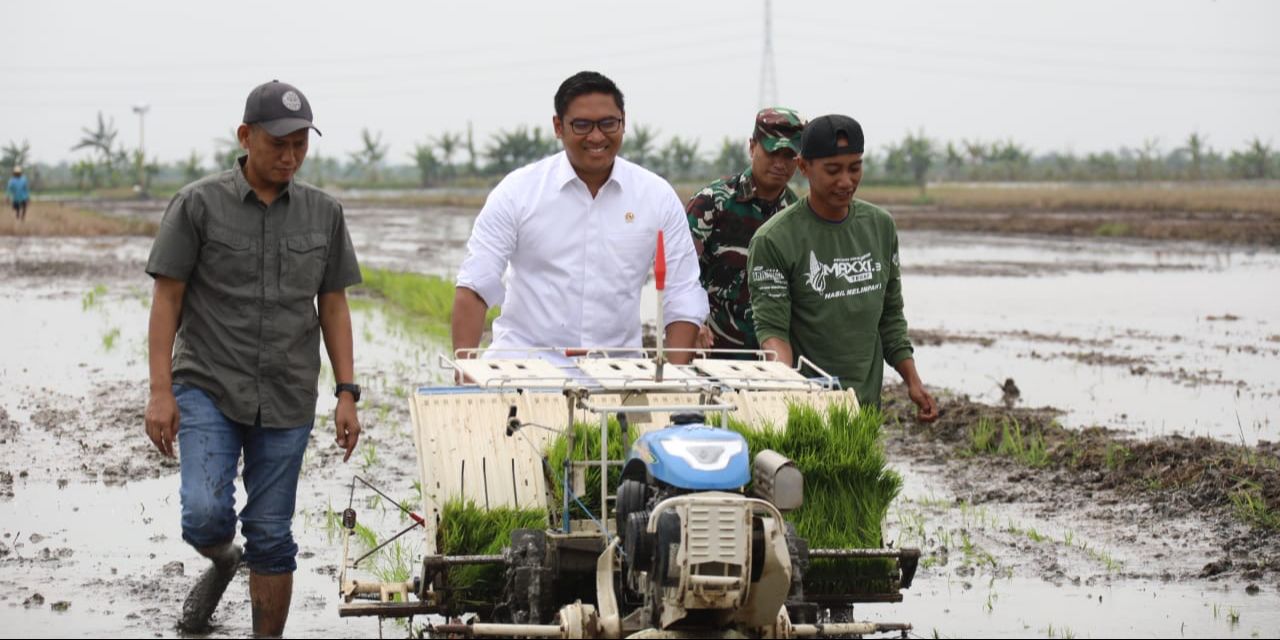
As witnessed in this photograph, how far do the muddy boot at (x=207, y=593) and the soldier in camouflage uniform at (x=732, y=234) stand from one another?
2.23 m

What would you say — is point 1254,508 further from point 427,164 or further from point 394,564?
point 427,164

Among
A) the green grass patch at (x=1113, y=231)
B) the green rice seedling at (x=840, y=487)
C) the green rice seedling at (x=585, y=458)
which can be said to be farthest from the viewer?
the green grass patch at (x=1113, y=231)

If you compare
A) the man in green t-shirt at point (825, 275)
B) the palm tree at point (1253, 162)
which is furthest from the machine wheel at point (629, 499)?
the palm tree at point (1253, 162)

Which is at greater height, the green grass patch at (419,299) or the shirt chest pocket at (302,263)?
the shirt chest pocket at (302,263)

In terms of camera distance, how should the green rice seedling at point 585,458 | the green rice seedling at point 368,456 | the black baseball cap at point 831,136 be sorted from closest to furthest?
the green rice seedling at point 585,458
the black baseball cap at point 831,136
the green rice seedling at point 368,456

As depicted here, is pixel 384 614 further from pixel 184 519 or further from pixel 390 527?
pixel 390 527

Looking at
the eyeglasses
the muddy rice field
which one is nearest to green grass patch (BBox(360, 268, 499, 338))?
the muddy rice field

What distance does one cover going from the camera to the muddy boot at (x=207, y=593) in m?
5.49

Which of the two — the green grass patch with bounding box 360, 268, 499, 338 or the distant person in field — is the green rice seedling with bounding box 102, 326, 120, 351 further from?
the distant person in field

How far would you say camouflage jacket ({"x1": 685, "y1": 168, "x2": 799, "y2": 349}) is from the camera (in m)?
6.98

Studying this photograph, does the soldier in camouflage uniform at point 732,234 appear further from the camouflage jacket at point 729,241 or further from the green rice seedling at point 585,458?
the green rice seedling at point 585,458

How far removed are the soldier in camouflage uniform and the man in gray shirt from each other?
1.99 metres

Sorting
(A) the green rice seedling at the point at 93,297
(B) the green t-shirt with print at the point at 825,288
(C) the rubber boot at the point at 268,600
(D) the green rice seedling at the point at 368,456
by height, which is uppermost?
(B) the green t-shirt with print at the point at 825,288

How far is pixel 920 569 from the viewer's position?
705cm
